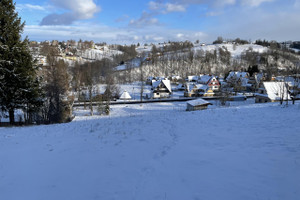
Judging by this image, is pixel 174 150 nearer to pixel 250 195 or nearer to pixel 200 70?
pixel 250 195

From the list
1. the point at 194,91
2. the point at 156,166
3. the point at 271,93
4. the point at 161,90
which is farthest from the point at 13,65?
the point at 194,91

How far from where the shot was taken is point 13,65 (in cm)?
1320

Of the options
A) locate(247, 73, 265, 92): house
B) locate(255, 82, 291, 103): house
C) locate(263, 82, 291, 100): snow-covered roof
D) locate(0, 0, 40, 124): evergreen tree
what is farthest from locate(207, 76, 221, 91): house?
locate(0, 0, 40, 124): evergreen tree

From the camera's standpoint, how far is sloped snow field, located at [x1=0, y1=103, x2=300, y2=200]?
4.17 meters

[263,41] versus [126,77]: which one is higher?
[263,41]

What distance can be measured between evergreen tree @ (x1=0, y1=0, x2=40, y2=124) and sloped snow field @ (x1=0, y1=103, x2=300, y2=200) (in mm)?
6084

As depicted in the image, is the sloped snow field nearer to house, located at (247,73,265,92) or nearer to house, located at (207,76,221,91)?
house, located at (207,76,221,91)

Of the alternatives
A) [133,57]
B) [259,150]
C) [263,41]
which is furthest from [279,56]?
[259,150]

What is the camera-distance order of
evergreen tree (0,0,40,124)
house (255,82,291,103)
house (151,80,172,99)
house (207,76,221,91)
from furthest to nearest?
house (207,76,221,91) < house (151,80,172,99) < house (255,82,291,103) < evergreen tree (0,0,40,124)

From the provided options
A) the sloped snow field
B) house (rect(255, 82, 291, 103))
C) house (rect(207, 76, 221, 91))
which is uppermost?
house (rect(207, 76, 221, 91))

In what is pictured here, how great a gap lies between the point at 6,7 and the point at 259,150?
1854 cm

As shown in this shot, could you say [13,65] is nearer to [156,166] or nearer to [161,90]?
[156,166]

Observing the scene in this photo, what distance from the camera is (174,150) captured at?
21.4 feet

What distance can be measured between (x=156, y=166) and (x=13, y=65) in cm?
1395
